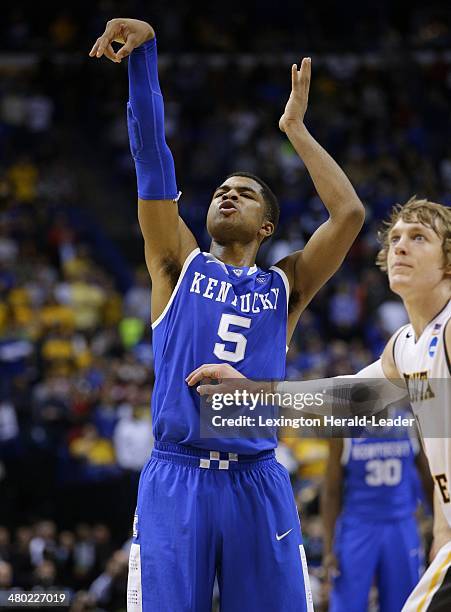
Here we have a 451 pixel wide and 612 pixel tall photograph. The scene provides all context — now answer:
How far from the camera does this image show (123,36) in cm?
450

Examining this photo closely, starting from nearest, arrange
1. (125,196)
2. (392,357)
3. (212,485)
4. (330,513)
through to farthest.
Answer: (212,485)
(392,357)
(330,513)
(125,196)

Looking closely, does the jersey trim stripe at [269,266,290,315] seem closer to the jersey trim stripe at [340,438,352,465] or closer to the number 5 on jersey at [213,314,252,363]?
the number 5 on jersey at [213,314,252,363]

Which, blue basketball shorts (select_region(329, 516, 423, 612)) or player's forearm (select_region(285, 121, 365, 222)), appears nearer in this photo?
player's forearm (select_region(285, 121, 365, 222))

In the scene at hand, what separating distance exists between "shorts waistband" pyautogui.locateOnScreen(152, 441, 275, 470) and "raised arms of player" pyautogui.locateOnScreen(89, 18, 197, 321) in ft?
2.08

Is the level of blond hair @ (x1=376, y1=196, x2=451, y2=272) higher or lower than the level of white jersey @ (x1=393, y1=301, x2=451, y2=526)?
higher

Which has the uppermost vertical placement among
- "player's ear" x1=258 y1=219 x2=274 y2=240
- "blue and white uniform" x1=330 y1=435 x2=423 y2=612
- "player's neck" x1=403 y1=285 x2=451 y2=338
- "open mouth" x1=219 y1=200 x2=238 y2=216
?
"open mouth" x1=219 y1=200 x2=238 y2=216

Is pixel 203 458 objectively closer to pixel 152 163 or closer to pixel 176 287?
pixel 176 287

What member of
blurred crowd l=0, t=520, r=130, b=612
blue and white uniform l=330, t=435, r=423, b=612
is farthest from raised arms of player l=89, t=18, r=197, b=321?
blurred crowd l=0, t=520, r=130, b=612

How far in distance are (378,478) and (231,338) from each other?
3.24 metres

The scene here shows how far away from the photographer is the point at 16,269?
1573cm

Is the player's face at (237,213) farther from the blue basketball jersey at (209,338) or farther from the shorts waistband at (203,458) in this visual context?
the shorts waistband at (203,458)

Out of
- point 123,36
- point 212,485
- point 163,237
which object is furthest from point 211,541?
point 123,36

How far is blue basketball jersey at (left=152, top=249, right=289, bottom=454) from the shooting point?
4.41 metres

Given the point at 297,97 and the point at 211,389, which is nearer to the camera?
the point at 211,389
